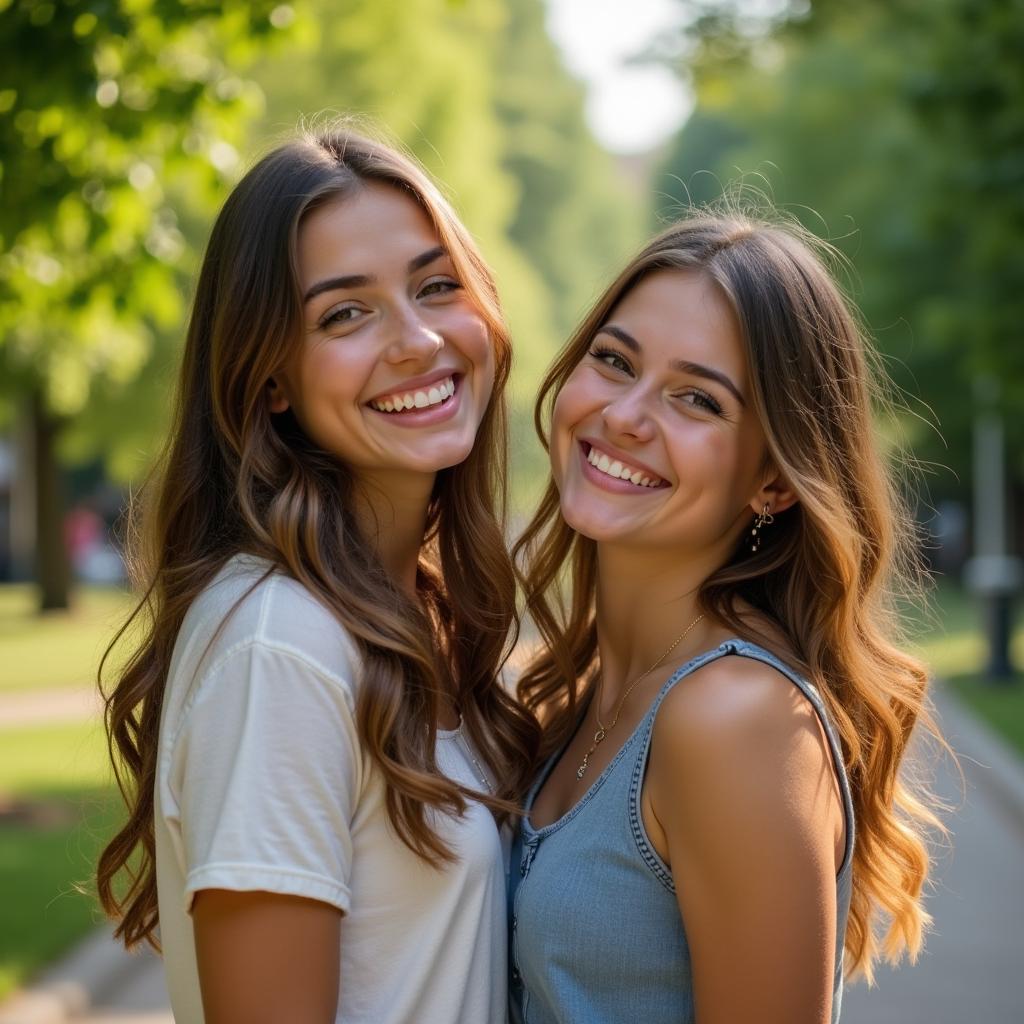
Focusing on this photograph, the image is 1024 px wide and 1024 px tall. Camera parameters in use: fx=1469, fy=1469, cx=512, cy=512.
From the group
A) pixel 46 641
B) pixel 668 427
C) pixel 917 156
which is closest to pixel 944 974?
pixel 668 427

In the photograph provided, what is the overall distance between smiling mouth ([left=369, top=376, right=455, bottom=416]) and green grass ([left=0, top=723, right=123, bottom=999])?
1.11 metres

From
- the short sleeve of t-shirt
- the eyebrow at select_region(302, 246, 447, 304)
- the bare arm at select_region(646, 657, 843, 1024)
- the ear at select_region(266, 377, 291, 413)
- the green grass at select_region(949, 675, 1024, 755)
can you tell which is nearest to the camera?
the short sleeve of t-shirt

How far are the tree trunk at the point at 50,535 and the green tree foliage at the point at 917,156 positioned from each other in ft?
46.3

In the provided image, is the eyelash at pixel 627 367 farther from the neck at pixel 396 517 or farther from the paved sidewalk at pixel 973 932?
the paved sidewalk at pixel 973 932

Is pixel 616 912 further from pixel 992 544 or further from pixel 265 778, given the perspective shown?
pixel 992 544

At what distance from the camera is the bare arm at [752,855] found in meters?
2.57

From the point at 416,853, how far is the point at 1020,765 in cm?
1028

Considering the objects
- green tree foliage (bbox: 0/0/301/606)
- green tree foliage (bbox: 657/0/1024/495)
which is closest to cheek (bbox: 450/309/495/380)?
green tree foliage (bbox: 657/0/1024/495)

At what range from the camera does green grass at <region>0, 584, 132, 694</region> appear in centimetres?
1798

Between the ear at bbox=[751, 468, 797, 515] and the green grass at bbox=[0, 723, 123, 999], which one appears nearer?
the ear at bbox=[751, 468, 797, 515]

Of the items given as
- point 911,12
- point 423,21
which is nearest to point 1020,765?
point 911,12

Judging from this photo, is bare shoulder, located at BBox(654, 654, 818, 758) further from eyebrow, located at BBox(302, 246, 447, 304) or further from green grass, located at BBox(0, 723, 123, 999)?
green grass, located at BBox(0, 723, 123, 999)

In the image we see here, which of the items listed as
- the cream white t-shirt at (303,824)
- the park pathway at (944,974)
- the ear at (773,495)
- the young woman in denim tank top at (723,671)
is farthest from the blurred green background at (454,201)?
the cream white t-shirt at (303,824)

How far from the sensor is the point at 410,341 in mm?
2977
